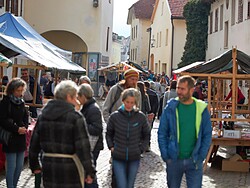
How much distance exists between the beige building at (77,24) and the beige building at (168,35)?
8166 millimetres

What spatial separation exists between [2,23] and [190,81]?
776 cm

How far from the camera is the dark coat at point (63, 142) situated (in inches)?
203

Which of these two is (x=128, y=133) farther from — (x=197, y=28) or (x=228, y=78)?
(x=197, y=28)

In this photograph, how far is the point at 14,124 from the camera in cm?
720

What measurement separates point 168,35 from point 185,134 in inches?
1490

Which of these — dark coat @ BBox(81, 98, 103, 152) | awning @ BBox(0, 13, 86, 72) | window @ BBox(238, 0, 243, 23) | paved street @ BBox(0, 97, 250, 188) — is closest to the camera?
dark coat @ BBox(81, 98, 103, 152)

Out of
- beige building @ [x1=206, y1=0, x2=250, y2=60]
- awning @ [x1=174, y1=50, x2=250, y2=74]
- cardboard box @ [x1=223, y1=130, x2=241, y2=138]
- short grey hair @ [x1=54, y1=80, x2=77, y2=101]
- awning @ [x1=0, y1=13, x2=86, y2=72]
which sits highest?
beige building @ [x1=206, y1=0, x2=250, y2=60]

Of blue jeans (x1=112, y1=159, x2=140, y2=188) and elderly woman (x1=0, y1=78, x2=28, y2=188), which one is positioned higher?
elderly woman (x1=0, y1=78, x2=28, y2=188)

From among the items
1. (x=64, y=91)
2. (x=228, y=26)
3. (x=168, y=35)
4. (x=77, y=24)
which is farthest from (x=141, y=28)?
(x=64, y=91)

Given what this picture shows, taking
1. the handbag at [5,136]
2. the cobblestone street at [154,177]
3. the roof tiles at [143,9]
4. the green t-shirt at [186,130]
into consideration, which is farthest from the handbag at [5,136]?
the roof tiles at [143,9]

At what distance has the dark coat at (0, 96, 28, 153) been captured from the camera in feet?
23.5

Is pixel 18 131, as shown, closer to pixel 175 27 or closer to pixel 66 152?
pixel 66 152

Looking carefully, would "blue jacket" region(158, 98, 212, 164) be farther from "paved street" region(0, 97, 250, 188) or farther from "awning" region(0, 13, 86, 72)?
"awning" region(0, 13, 86, 72)

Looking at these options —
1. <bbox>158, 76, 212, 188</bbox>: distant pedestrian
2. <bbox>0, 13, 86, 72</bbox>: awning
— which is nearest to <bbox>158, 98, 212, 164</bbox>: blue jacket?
<bbox>158, 76, 212, 188</bbox>: distant pedestrian
